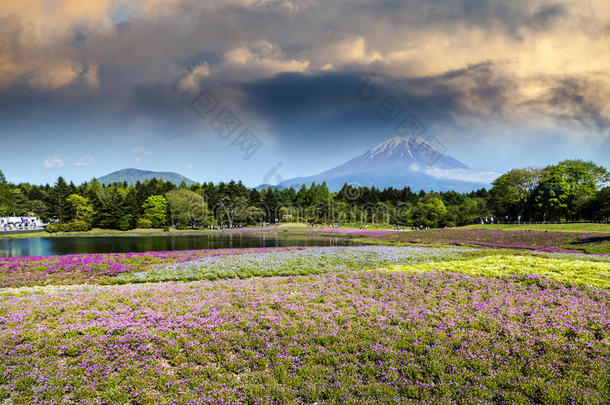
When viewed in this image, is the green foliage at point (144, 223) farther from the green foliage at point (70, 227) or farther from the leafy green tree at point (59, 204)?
the leafy green tree at point (59, 204)

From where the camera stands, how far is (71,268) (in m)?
21.2

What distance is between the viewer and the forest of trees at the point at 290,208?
251ft

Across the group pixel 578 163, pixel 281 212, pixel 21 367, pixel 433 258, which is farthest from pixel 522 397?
pixel 281 212

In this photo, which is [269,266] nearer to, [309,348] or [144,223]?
[309,348]

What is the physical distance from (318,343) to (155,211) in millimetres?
97419

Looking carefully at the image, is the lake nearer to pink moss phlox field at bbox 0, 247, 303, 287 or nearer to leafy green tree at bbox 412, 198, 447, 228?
pink moss phlox field at bbox 0, 247, 303, 287

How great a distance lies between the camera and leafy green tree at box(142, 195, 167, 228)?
92562mm

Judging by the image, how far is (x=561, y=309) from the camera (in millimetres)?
10570

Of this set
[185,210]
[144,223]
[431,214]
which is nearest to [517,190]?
[431,214]

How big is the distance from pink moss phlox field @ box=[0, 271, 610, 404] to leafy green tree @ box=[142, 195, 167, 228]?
87441 mm

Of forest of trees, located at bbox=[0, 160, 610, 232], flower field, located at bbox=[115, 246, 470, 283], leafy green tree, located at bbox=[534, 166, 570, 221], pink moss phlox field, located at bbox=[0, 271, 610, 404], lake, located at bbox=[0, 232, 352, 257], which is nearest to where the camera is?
pink moss phlox field, located at bbox=[0, 271, 610, 404]

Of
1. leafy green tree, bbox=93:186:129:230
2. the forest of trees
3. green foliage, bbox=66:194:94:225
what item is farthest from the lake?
the forest of trees

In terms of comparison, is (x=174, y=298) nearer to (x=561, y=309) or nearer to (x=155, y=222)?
(x=561, y=309)

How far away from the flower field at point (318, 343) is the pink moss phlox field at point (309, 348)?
0.12ft
